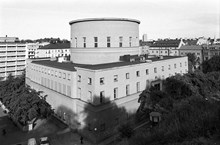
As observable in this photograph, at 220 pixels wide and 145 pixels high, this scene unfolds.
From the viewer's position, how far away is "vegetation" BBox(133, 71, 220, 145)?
28.1 feet

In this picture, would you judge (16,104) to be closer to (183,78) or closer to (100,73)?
(100,73)

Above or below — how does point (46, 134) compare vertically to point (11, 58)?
below

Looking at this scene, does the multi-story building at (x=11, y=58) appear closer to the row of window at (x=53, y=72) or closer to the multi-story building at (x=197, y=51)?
the row of window at (x=53, y=72)

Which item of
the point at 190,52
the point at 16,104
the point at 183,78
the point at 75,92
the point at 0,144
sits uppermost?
the point at 190,52

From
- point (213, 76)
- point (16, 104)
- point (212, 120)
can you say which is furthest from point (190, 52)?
point (212, 120)

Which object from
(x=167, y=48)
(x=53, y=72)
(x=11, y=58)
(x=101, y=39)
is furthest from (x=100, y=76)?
(x=11, y=58)

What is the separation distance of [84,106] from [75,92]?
3149 millimetres

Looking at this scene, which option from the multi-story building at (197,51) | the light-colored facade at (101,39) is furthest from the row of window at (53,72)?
the multi-story building at (197,51)

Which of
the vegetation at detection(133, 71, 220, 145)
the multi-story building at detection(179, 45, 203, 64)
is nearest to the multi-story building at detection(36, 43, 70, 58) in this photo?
the multi-story building at detection(179, 45, 203, 64)

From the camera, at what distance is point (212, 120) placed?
8.63 m

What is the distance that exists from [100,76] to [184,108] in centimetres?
1529

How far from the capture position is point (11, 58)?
9106cm

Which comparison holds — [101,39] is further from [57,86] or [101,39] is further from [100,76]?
[100,76]

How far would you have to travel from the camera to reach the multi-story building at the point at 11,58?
88.0 metres
